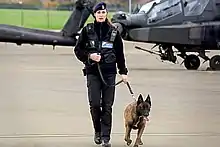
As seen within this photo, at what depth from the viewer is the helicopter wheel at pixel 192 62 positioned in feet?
82.6

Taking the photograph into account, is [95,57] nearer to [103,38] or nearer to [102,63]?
[102,63]

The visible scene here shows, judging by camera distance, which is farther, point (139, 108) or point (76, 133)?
point (76, 133)

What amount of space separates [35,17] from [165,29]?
43587 mm

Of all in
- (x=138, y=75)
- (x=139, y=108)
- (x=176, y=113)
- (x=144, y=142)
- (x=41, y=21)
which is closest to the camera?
(x=139, y=108)

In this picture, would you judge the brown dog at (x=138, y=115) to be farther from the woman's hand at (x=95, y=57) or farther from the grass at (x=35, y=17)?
the grass at (x=35, y=17)

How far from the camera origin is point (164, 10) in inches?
989

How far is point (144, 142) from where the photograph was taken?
10406 millimetres

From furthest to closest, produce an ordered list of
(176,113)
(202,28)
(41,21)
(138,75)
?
(41,21)
(202,28)
(138,75)
(176,113)

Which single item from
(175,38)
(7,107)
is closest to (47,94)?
(7,107)

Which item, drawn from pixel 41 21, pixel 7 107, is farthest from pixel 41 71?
pixel 41 21

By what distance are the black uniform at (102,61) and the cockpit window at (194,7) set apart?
1499 cm

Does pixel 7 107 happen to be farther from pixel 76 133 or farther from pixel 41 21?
pixel 41 21

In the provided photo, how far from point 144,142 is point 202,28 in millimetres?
14257

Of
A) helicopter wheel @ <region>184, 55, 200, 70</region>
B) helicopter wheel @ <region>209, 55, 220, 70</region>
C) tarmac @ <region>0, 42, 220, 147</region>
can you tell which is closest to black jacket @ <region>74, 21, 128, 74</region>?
tarmac @ <region>0, 42, 220, 147</region>
